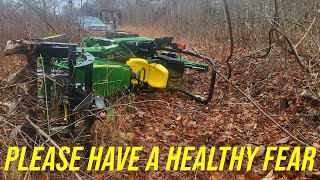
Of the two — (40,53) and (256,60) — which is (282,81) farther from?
(40,53)

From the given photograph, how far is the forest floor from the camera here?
3498mm

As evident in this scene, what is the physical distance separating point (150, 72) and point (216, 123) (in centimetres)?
141

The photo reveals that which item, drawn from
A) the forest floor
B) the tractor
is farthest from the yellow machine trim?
the forest floor

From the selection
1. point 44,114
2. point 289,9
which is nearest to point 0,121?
point 44,114

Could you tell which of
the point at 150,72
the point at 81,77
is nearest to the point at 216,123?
the point at 150,72

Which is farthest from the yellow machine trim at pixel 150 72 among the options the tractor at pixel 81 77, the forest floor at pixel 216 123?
the forest floor at pixel 216 123

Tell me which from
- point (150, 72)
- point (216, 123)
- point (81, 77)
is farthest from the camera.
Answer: point (150, 72)

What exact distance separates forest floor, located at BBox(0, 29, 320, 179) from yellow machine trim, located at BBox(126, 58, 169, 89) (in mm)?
330

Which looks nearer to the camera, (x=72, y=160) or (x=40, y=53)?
(x=72, y=160)

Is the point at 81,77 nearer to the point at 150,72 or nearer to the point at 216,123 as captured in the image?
the point at 150,72

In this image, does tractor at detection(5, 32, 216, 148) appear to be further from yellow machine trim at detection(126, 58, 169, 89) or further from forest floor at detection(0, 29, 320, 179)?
forest floor at detection(0, 29, 320, 179)

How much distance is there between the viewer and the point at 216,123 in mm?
4836

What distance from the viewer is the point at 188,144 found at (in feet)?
13.7

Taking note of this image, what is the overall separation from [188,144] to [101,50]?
7.76ft
